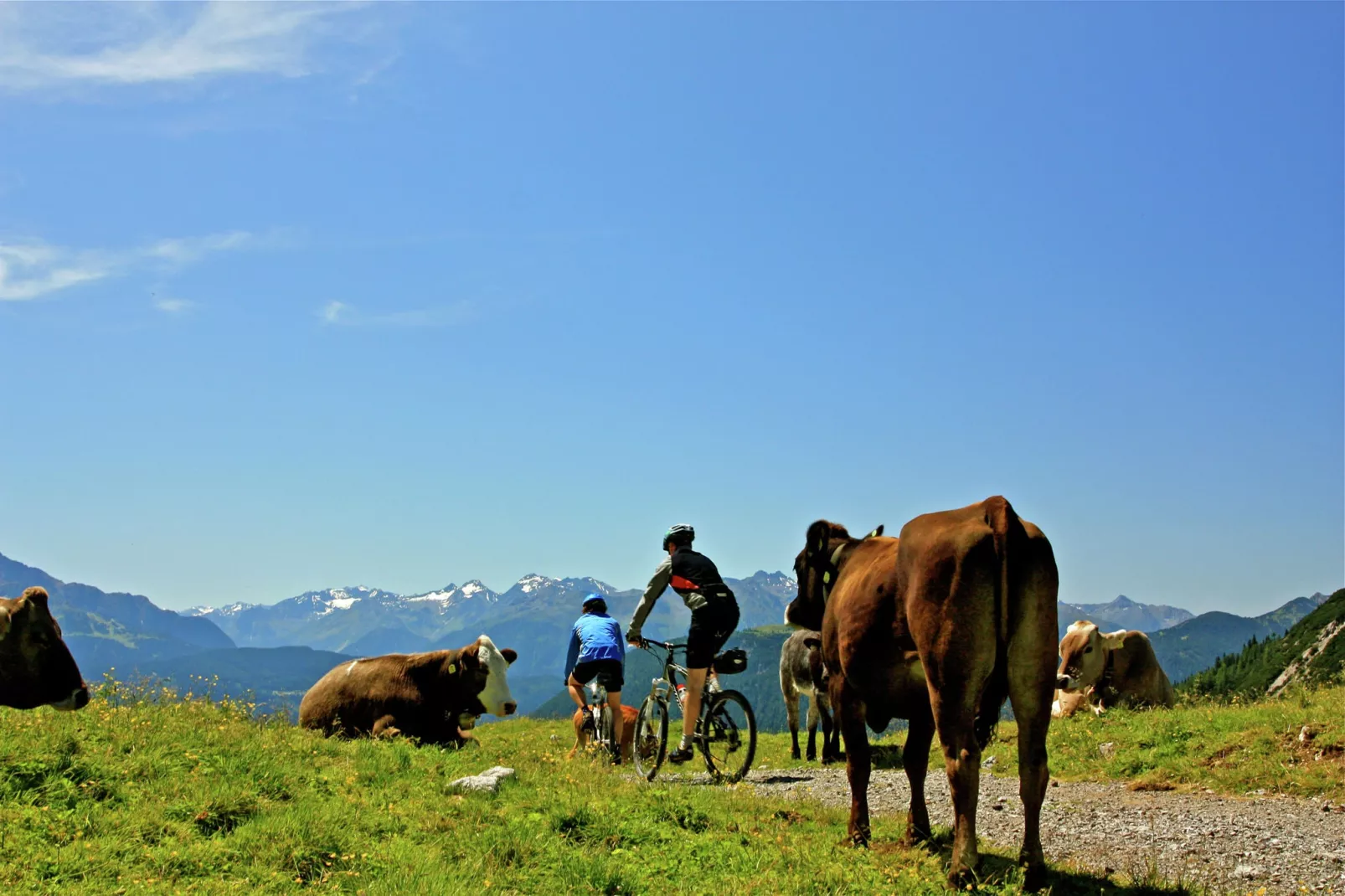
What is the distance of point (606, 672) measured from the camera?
14.9m

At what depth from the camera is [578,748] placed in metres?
15.3

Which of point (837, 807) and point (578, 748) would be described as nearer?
point (837, 807)

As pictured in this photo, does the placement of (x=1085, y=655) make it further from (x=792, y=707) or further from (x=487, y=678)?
(x=487, y=678)

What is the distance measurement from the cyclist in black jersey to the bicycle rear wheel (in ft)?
1.09

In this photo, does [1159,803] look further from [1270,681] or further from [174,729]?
[1270,681]

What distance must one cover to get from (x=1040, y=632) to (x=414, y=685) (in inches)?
451

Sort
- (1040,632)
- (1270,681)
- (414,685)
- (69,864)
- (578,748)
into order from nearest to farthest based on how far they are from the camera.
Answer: (69,864)
(1040,632)
(578,748)
(414,685)
(1270,681)

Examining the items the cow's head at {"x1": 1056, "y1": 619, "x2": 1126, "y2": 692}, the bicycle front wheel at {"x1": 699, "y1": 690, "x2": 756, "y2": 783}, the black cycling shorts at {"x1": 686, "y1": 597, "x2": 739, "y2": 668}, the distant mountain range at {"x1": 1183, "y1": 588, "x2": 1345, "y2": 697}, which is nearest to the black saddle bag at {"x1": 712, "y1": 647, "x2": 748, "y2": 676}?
the bicycle front wheel at {"x1": 699, "y1": 690, "x2": 756, "y2": 783}

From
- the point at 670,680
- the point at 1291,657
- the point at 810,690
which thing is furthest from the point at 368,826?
the point at 1291,657

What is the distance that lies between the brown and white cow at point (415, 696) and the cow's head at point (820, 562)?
6677 mm

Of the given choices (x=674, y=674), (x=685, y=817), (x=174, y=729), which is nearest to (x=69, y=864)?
(x=174, y=729)

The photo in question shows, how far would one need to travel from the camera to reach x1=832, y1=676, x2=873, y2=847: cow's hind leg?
9461 millimetres

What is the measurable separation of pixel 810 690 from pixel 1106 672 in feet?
22.1

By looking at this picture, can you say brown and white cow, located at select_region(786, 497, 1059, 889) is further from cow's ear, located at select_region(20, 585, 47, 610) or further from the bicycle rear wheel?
cow's ear, located at select_region(20, 585, 47, 610)
